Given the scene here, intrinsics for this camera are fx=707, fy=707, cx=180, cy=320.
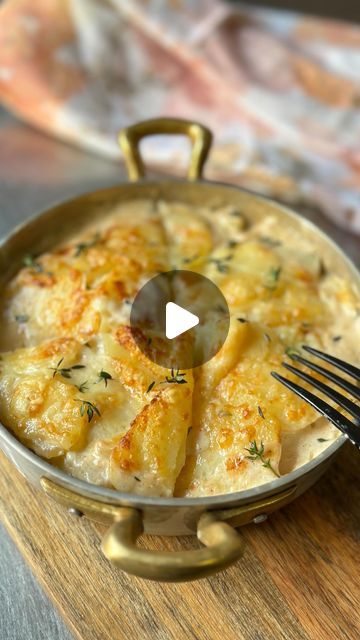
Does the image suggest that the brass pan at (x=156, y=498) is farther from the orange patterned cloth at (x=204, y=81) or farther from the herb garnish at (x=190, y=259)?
the orange patterned cloth at (x=204, y=81)

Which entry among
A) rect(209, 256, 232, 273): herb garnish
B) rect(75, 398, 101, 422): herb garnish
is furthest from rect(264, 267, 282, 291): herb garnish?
rect(75, 398, 101, 422): herb garnish

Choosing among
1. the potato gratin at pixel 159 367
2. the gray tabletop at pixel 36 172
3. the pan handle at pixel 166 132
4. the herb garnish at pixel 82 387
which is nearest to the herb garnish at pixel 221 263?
the potato gratin at pixel 159 367

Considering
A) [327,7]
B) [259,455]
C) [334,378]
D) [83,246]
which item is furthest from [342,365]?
[327,7]

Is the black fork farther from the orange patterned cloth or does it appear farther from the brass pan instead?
the orange patterned cloth

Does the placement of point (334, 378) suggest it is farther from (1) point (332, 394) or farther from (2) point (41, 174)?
(2) point (41, 174)
